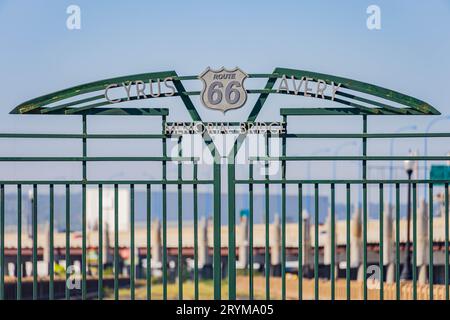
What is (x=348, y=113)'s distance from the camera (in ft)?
53.2

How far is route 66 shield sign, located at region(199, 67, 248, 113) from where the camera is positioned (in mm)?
16016

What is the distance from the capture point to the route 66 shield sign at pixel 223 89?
52.5 feet

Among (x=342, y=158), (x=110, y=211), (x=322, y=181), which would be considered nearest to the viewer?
(x=342, y=158)

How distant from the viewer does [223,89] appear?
52.7ft

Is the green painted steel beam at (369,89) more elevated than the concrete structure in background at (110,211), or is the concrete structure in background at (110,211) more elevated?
the green painted steel beam at (369,89)

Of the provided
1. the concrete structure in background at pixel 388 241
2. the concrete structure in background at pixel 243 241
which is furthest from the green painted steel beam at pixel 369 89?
the concrete structure in background at pixel 243 241

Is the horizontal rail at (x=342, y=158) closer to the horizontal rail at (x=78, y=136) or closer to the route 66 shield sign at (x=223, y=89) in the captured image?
the route 66 shield sign at (x=223, y=89)

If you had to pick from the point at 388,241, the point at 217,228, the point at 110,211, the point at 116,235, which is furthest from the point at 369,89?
the point at 110,211

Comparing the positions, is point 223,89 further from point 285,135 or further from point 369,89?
point 369,89

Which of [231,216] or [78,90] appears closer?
[231,216]
